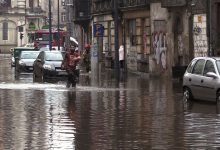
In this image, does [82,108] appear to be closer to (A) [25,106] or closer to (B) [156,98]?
(A) [25,106]

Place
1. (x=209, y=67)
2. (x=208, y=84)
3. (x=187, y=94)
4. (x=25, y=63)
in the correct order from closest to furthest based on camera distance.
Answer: (x=208, y=84) < (x=209, y=67) < (x=187, y=94) < (x=25, y=63)

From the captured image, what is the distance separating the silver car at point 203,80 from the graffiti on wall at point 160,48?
1697cm

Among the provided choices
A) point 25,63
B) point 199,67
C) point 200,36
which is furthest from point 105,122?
point 25,63

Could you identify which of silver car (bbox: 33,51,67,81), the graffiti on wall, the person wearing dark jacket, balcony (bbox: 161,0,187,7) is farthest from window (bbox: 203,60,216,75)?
the graffiti on wall

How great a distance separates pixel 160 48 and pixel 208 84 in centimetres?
1924

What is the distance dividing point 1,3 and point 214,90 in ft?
364

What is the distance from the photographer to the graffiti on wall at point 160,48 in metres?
39.9

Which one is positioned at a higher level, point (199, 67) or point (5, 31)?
point (5, 31)

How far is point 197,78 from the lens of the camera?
21828mm

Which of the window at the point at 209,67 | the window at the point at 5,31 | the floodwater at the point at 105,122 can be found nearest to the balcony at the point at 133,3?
the floodwater at the point at 105,122

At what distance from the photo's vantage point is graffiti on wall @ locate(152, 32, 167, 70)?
3991cm

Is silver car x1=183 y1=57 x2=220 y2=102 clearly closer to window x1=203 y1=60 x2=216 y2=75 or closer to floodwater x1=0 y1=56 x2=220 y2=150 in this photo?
window x1=203 y1=60 x2=216 y2=75

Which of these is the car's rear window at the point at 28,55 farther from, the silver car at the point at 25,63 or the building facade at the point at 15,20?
the building facade at the point at 15,20

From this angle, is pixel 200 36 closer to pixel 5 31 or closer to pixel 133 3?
pixel 133 3
